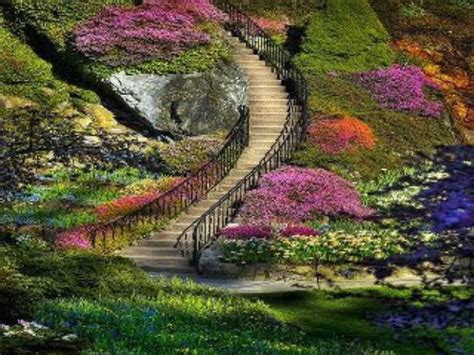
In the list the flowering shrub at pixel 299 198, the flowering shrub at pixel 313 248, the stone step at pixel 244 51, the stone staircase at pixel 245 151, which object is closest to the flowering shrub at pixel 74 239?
the stone staircase at pixel 245 151

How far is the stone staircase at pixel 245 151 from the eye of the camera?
19.1 meters

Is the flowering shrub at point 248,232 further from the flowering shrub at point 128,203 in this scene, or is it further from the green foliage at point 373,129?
the green foliage at point 373,129

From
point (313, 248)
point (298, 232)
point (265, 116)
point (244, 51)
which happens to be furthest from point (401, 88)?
point (313, 248)

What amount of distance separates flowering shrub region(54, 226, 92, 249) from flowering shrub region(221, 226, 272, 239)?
3100mm

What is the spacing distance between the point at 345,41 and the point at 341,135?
7275mm

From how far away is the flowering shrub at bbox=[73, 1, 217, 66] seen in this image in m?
27.4

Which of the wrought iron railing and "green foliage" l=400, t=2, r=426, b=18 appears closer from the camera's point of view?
the wrought iron railing

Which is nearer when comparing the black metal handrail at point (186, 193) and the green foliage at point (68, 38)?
the black metal handrail at point (186, 193)

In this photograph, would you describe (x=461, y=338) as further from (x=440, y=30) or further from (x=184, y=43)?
(x=440, y=30)

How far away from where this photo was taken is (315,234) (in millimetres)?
18953

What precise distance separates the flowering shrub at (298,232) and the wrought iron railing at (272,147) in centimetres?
168

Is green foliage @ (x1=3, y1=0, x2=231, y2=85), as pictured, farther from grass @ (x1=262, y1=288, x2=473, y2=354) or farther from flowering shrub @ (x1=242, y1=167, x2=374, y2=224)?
grass @ (x1=262, y1=288, x2=473, y2=354)

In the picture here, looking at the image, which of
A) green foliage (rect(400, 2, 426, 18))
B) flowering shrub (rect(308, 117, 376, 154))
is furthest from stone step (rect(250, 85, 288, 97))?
green foliage (rect(400, 2, 426, 18))

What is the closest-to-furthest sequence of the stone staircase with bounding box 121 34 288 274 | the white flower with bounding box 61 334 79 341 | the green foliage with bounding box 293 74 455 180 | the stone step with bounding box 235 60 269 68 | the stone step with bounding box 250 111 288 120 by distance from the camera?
the white flower with bounding box 61 334 79 341
the stone staircase with bounding box 121 34 288 274
the green foliage with bounding box 293 74 455 180
the stone step with bounding box 250 111 288 120
the stone step with bounding box 235 60 269 68
